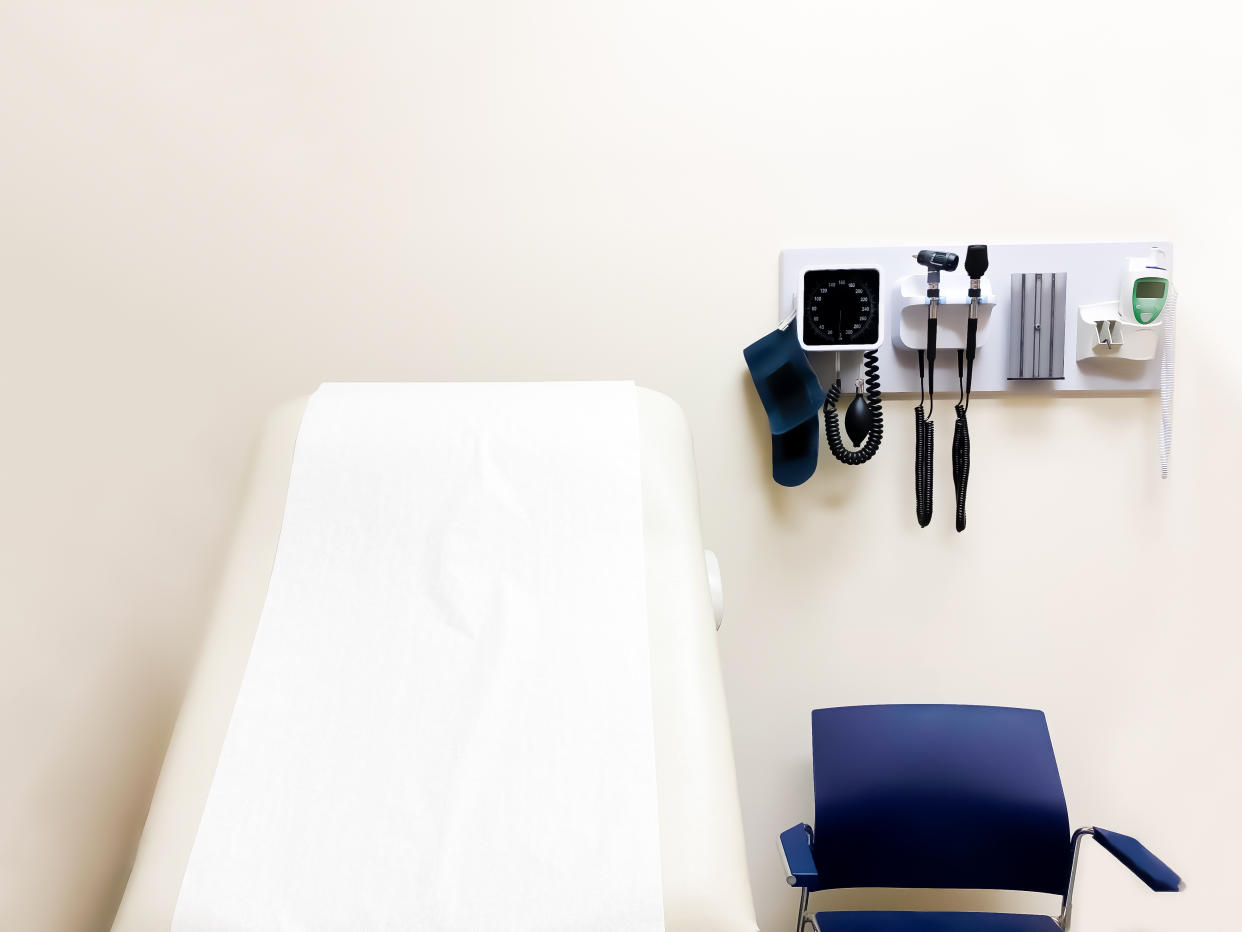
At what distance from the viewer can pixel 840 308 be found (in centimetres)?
117

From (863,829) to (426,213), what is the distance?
1.22 m

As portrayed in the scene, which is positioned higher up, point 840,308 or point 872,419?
point 840,308

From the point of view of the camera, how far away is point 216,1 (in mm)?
1166

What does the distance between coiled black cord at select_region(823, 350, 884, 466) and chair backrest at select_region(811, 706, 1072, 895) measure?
413 mm

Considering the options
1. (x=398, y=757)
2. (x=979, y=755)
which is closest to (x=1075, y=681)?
(x=979, y=755)

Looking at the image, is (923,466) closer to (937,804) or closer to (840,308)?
(840,308)

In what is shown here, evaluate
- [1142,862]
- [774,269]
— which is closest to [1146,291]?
[774,269]

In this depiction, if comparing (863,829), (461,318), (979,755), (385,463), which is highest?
(461,318)

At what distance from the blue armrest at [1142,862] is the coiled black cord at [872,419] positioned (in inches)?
22.8

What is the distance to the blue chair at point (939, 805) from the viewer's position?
1.18 meters

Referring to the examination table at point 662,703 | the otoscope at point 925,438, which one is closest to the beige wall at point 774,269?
the otoscope at point 925,438

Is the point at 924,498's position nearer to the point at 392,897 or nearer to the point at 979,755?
the point at 979,755

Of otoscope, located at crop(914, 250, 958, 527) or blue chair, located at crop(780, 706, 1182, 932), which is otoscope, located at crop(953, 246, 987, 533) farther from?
blue chair, located at crop(780, 706, 1182, 932)

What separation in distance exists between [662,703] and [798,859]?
527 millimetres
